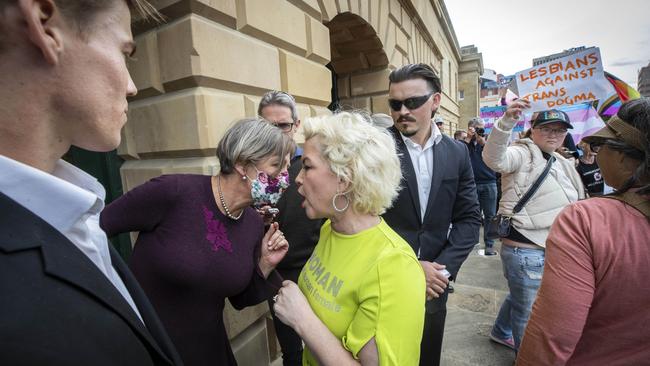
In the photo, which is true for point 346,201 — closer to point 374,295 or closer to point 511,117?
point 374,295

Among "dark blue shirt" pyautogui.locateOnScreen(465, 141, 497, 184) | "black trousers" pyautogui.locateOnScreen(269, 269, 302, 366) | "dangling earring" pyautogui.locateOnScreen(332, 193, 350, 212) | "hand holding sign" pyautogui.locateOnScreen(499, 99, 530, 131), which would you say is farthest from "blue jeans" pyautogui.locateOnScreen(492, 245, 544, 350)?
"dark blue shirt" pyautogui.locateOnScreen(465, 141, 497, 184)

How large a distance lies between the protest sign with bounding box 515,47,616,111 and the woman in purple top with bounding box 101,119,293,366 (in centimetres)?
231

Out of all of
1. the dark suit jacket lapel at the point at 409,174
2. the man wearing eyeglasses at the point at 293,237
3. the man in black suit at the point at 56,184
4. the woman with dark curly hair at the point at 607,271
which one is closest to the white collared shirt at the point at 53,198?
the man in black suit at the point at 56,184

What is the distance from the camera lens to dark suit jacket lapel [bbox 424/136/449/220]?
80.8 inches

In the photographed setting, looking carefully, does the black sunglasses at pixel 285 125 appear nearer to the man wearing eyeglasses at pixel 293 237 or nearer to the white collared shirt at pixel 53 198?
the man wearing eyeglasses at pixel 293 237

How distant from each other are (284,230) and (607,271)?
168 centimetres

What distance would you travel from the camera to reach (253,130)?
62.4 inches

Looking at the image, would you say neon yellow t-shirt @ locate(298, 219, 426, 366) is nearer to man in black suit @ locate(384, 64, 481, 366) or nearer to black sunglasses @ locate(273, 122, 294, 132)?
man in black suit @ locate(384, 64, 481, 366)

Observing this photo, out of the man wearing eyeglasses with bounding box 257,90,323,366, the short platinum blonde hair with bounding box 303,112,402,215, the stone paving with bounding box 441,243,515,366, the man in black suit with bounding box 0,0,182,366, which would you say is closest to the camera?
the man in black suit with bounding box 0,0,182,366

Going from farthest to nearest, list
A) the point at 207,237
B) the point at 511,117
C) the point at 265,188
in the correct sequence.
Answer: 1. the point at 511,117
2. the point at 265,188
3. the point at 207,237

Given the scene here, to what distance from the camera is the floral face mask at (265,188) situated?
5.13ft

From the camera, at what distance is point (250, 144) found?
154 centimetres

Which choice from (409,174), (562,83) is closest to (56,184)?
(409,174)

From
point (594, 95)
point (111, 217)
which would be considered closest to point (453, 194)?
point (594, 95)
